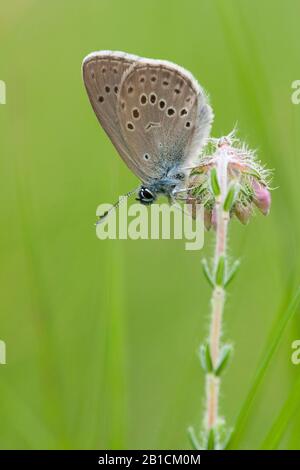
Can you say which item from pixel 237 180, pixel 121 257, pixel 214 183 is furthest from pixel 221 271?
pixel 121 257

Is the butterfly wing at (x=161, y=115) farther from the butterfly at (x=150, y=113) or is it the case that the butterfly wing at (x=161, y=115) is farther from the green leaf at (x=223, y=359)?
the green leaf at (x=223, y=359)

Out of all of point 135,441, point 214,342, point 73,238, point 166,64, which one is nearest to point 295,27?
point 166,64

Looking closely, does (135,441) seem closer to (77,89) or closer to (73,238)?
(73,238)

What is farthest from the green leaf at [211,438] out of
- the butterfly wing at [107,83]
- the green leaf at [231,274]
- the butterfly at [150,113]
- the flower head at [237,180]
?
the butterfly wing at [107,83]

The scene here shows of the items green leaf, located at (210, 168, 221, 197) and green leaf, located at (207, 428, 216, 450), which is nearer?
green leaf, located at (207, 428, 216, 450)

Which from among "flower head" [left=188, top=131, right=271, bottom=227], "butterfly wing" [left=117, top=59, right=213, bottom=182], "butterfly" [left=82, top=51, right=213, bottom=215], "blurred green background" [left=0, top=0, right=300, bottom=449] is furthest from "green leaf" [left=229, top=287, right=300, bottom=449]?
"butterfly wing" [left=117, top=59, right=213, bottom=182]

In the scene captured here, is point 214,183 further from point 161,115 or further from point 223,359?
point 161,115

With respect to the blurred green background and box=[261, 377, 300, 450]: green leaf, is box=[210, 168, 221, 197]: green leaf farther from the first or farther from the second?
box=[261, 377, 300, 450]: green leaf
